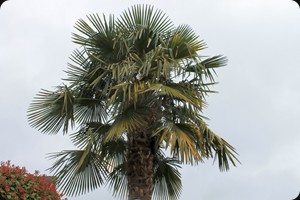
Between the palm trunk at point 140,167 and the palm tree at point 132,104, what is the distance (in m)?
0.02

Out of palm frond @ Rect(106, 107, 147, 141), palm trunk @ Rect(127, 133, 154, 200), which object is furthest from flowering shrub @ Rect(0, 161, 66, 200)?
palm trunk @ Rect(127, 133, 154, 200)

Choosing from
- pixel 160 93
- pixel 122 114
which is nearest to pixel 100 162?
pixel 122 114

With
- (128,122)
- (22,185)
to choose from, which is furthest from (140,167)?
(22,185)

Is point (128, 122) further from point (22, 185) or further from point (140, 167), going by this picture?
point (22, 185)

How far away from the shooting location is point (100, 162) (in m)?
9.45

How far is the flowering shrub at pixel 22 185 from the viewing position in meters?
6.06

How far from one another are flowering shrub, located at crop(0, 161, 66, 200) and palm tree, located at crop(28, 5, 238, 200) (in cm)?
204

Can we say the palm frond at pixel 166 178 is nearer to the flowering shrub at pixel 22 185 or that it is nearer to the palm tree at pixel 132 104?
the palm tree at pixel 132 104

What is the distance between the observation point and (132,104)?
8.96 metres

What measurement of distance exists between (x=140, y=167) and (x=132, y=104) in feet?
4.06

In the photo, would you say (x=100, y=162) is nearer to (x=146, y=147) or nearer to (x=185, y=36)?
(x=146, y=147)

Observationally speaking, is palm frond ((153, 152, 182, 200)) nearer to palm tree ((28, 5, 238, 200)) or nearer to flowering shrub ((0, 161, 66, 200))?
palm tree ((28, 5, 238, 200))

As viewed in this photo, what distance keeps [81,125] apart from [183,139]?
2695mm

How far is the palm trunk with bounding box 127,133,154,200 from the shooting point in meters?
9.02
